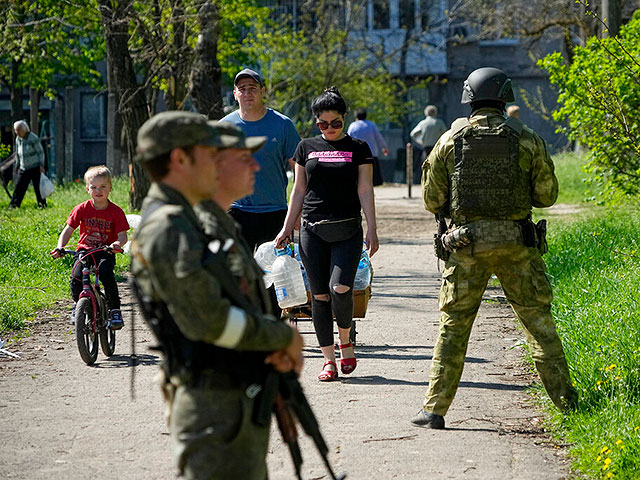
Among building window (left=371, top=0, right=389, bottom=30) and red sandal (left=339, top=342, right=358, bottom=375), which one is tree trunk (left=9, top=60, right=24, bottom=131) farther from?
red sandal (left=339, top=342, right=358, bottom=375)

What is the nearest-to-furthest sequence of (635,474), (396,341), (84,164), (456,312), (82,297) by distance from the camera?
(635,474) → (456,312) → (82,297) → (396,341) → (84,164)

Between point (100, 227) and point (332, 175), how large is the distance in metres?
2.08

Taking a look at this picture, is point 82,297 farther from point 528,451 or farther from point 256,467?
point 256,467

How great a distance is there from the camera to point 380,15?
144 feet

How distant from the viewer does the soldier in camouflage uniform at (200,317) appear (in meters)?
3.15

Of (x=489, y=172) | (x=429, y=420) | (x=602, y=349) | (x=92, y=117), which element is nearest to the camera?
(x=489, y=172)

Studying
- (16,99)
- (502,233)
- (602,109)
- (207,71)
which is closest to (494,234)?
(502,233)

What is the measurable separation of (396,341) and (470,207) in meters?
3.17

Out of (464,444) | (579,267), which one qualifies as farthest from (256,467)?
(579,267)

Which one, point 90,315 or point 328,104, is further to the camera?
point 90,315

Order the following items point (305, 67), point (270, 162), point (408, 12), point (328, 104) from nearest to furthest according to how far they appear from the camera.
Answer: point (328, 104) → point (270, 162) → point (305, 67) → point (408, 12)

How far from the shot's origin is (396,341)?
29.3 ft

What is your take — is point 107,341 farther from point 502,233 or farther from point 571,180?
point 571,180

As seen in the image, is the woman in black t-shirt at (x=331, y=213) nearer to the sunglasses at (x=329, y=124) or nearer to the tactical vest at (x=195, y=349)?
the sunglasses at (x=329, y=124)
